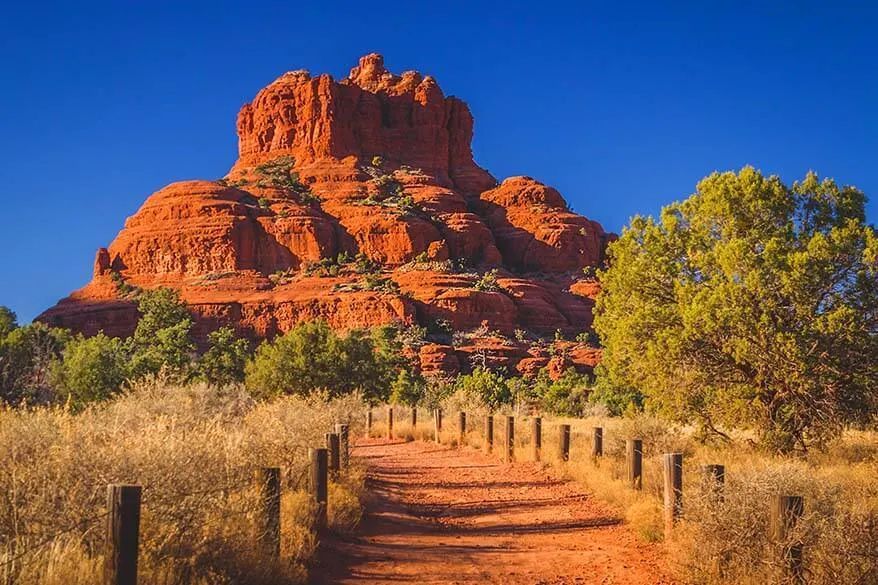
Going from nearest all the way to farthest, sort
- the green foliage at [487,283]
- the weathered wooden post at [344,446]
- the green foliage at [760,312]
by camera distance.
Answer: the weathered wooden post at [344,446] < the green foliage at [760,312] < the green foliage at [487,283]

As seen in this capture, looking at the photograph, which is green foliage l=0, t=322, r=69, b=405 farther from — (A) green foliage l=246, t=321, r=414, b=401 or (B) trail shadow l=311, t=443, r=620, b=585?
(B) trail shadow l=311, t=443, r=620, b=585

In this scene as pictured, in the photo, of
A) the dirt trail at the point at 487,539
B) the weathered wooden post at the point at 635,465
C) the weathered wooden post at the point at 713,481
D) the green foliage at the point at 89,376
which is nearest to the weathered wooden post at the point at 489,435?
the dirt trail at the point at 487,539

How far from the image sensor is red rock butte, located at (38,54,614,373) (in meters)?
82.9

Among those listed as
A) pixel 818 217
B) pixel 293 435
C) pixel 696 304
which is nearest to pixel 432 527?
pixel 293 435

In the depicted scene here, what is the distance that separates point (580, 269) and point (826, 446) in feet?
300

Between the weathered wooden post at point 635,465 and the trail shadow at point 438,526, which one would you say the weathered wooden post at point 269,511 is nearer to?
the trail shadow at point 438,526

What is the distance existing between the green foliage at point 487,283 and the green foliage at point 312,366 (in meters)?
52.9

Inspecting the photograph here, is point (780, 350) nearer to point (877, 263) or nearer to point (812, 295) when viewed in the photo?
point (812, 295)

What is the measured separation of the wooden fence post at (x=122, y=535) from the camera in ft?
17.5

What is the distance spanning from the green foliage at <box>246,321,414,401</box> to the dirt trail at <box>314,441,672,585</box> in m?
14.6

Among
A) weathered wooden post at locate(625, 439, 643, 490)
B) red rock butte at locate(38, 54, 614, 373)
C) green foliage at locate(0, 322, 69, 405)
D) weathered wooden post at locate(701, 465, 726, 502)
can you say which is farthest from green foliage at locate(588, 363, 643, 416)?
red rock butte at locate(38, 54, 614, 373)

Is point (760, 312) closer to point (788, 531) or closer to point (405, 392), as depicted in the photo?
point (788, 531)

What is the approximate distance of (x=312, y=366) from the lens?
30.5m

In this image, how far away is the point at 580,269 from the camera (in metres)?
105
